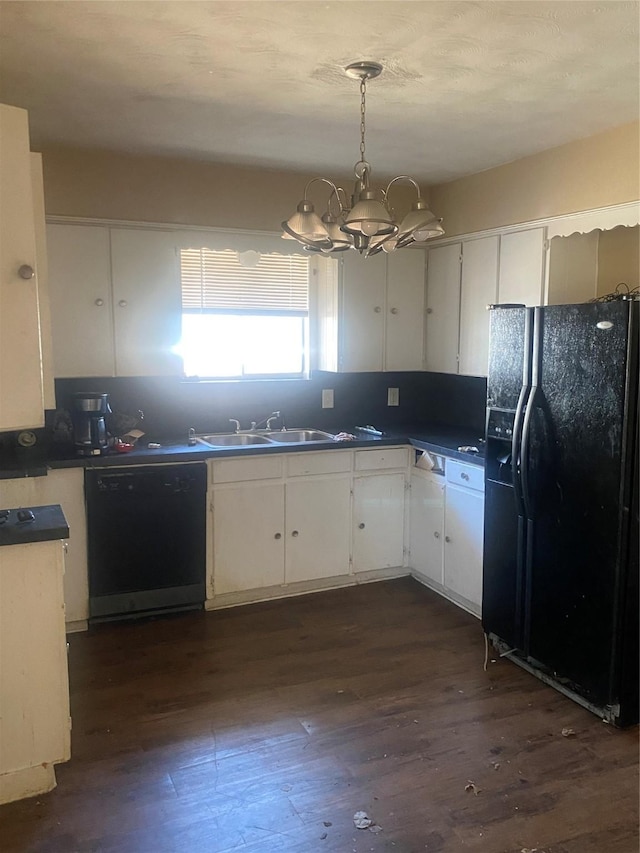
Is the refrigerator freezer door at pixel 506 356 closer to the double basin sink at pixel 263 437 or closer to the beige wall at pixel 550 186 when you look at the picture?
the beige wall at pixel 550 186

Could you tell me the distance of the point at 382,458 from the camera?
435 centimetres

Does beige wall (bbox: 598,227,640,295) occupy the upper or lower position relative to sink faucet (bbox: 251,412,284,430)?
upper

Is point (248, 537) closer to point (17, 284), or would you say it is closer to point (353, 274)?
point (353, 274)

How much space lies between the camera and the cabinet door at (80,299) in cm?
385

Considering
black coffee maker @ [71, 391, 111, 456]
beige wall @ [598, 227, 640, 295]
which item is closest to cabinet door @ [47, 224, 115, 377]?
black coffee maker @ [71, 391, 111, 456]

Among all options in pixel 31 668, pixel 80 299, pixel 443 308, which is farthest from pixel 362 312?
pixel 31 668

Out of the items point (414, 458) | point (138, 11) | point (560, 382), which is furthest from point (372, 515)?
point (138, 11)

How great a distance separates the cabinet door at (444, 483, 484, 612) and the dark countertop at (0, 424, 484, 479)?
25cm

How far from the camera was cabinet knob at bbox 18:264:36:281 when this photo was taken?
2.24m

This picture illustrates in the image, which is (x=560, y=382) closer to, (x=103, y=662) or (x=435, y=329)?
(x=435, y=329)

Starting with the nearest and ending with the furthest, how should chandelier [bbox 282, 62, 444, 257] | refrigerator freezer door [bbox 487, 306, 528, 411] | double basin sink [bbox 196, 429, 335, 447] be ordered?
chandelier [bbox 282, 62, 444, 257]
refrigerator freezer door [bbox 487, 306, 528, 411]
double basin sink [bbox 196, 429, 335, 447]

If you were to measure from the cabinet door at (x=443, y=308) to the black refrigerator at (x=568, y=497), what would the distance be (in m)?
1.15

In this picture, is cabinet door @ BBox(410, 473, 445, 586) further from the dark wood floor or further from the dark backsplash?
the dark backsplash

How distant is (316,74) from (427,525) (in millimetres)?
2650
